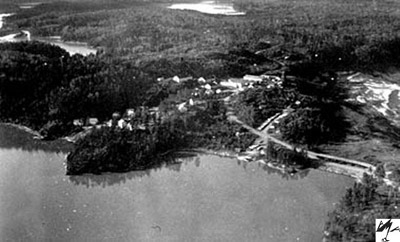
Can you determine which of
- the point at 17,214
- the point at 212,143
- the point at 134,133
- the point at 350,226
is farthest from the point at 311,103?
the point at 17,214

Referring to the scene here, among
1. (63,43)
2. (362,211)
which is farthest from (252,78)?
(362,211)

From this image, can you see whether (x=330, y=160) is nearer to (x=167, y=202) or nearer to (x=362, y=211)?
(x=362, y=211)

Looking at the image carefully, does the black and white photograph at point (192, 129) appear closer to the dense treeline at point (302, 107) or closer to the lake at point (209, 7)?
the dense treeline at point (302, 107)

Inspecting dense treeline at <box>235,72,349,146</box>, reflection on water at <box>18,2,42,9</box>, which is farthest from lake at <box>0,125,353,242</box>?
reflection on water at <box>18,2,42,9</box>

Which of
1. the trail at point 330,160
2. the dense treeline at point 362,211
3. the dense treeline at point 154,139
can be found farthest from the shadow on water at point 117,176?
the dense treeline at point 362,211

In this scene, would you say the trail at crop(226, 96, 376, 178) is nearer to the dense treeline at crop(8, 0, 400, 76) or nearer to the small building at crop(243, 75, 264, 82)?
the small building at crop(243, 75, 264, 82)
